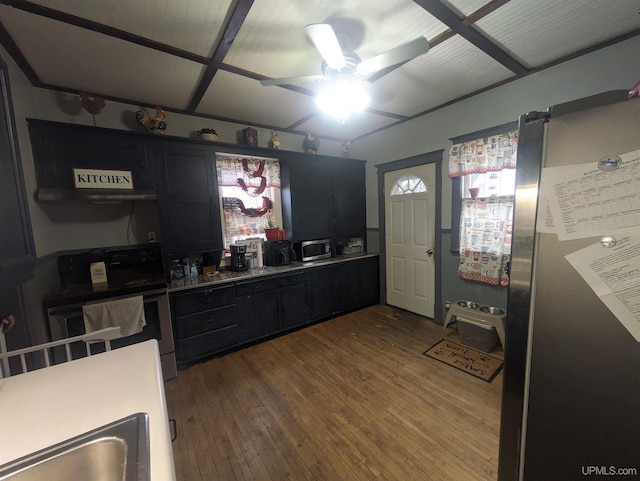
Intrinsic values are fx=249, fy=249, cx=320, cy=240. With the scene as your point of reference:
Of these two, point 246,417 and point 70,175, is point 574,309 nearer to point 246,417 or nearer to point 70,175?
point 246,417

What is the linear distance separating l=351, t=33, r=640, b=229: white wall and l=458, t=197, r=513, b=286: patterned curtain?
0.30 m

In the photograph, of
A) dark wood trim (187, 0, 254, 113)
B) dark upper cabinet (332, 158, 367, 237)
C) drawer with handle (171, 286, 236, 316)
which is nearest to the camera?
dark wood trim (187, 0, 254, 113)

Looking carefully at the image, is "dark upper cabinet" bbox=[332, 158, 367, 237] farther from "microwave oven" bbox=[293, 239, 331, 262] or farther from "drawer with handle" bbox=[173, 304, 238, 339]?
"drawer with handle" bbox=[173, 304, 238, 339]

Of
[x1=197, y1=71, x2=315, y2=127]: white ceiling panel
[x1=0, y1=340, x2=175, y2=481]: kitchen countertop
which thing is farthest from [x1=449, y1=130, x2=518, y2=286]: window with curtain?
[x1=0, y1=340, x2=175, y2=481]: kitchen countertop

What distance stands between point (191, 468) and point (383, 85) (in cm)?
326

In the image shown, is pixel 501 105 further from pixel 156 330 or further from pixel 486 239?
pixel 156 330

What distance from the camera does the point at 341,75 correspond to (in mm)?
1657

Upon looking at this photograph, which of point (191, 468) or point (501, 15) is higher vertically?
point (501, 15)

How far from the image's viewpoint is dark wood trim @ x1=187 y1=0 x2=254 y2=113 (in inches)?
55.4

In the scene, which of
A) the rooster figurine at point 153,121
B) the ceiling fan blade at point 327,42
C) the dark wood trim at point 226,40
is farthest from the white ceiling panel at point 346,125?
the rooster figurine at point 153,121

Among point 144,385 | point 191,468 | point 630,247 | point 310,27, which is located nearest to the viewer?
point 630,247

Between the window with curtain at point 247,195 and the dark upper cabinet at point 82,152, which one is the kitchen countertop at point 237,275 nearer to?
the window with curtain at point 247,195

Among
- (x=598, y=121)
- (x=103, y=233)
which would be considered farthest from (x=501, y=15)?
(x=103, y=233)

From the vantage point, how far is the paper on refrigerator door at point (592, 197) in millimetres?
640
